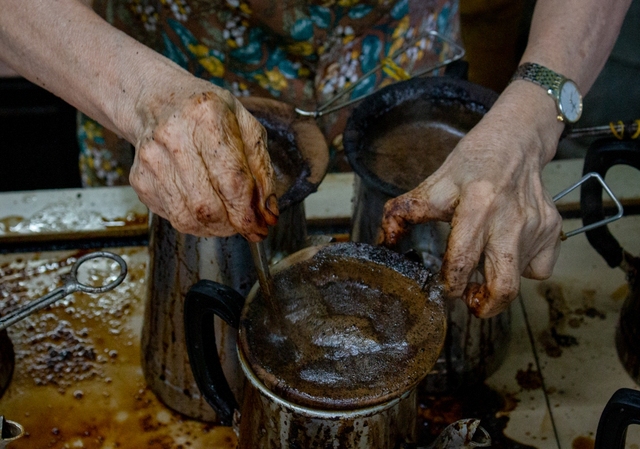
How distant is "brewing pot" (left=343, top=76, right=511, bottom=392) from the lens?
0.95 meters

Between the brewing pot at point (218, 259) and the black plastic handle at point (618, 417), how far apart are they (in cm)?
41

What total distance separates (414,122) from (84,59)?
1.70ft

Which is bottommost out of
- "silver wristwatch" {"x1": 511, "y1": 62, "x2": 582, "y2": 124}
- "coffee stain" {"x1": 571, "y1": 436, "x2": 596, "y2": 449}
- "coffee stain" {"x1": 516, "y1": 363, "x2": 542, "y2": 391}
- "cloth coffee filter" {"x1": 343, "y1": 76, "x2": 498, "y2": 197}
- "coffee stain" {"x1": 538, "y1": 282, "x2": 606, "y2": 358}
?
"coffee stain" {"x1": 571, "y1": 436, "x2": 596, "y2": 449}

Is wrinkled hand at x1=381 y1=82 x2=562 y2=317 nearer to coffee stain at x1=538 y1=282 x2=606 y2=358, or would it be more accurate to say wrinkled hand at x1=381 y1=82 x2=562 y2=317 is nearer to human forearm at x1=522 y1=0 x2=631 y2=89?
human forearm at x1=522 y1=0 x2=631 y2=89

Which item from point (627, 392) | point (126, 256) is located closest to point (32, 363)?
point (126, 256)

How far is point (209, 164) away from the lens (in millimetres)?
641

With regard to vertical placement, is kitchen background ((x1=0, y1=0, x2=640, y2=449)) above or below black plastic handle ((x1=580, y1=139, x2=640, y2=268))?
below

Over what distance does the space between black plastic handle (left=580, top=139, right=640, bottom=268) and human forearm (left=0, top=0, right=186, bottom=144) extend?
0.61m

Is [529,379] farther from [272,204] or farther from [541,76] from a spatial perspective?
[272,204]

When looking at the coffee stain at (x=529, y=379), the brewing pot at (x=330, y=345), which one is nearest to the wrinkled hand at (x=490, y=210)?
the brewing pot at (x=330, y=345)

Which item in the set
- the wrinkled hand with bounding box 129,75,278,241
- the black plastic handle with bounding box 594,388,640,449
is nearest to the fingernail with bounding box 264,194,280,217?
the wrinkled hand with bounding box 129,75,278,241

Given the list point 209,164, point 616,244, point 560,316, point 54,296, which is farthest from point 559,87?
point 54,296

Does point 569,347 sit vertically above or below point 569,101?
below

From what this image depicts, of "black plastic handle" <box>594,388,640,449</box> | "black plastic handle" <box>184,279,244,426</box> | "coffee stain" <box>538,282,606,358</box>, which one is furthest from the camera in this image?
"coffee stain" <box>538,282,606,358</box>
